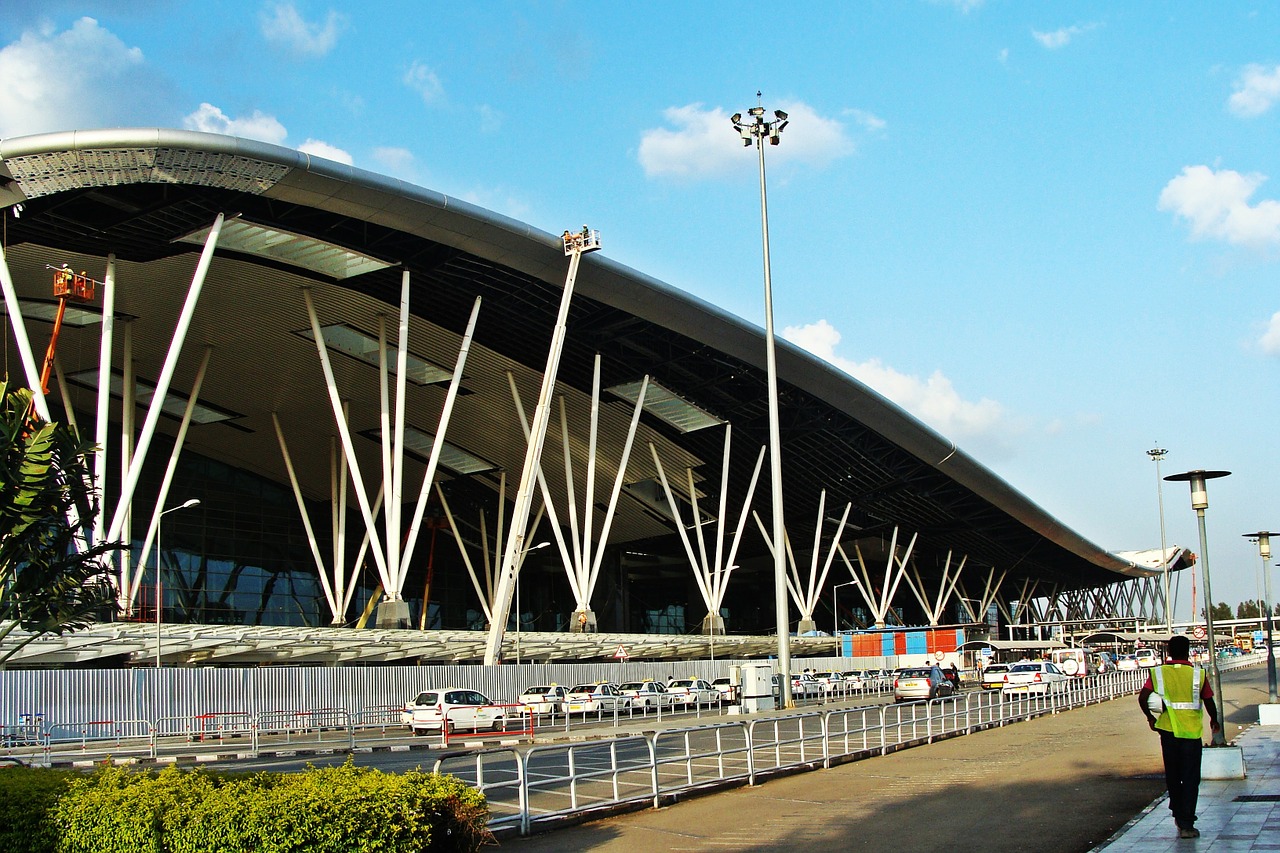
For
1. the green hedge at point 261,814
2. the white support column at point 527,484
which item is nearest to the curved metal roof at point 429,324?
the white support column at point 527,484

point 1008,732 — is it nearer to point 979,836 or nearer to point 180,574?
point 979,836

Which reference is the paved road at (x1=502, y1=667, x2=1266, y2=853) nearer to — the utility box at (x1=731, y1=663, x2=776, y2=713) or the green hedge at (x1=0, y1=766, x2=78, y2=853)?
the green hedge at (x1=0, y1=766, x2=78, y2=853)

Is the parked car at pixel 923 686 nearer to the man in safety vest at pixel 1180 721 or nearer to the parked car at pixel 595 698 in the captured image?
the parked car at pixel 595 698

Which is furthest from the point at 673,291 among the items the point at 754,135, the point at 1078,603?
the point at 1078,603

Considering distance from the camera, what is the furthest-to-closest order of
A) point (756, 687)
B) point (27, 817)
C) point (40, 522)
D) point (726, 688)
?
1. point (726, 688)
2. point (756, 687)
3. point (40, 522)
4. point (27, 817)

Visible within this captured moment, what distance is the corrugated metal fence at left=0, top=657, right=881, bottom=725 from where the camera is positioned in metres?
31.4

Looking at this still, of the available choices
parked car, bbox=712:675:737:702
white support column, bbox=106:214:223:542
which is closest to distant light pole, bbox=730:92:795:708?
parked car, bbox=712:675:737:702

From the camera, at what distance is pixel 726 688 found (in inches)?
1934

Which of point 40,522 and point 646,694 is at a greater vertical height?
point 40,522

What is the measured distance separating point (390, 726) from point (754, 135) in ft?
69.6

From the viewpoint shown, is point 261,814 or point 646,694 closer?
point 261,814

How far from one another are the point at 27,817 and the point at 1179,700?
10162mm

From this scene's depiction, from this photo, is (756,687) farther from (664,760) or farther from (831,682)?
(831,682)

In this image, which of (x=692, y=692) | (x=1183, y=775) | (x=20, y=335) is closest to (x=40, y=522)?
(x=1183, y=775)
